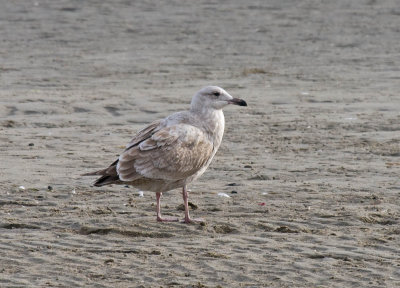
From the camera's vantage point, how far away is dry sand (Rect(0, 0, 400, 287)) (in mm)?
7027

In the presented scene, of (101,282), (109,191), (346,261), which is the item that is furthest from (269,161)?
(101,282)

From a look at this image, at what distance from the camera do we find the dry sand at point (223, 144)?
7027 mm

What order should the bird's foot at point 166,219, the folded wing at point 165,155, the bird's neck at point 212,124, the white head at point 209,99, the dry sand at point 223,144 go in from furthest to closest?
1. the white head at point 209,99
2. the bird's neck at point 212,124
3. the bird's foot at point 166,219
4. the folded wing at point 165,155
5. the dry sand at point 223,144

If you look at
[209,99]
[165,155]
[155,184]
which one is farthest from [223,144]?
[165,155]

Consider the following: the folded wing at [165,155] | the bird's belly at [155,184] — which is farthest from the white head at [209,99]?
the bird's belly at [155,184]

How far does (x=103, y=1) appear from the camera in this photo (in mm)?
23531

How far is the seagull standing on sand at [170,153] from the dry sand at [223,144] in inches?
13.8

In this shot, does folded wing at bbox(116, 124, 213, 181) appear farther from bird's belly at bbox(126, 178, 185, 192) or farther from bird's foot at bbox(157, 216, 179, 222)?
bird's foot at bbox(157, 216, 179, 222)

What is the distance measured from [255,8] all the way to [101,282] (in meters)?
16.7

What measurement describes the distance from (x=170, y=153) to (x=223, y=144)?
3.51 meters

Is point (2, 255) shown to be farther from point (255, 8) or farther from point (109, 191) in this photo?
point (255, 8)

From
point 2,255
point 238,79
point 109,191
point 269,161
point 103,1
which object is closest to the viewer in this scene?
point 2,255

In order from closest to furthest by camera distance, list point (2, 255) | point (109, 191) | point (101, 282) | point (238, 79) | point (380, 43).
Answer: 1. point (101, 282)
2. point (2, 255)
3. point (109, 191)
4. point (238, 79)
5. point (380, 43)

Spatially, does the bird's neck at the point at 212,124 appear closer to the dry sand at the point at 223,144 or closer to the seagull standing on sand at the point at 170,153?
the seagull standing on sand at the point at 170,153
